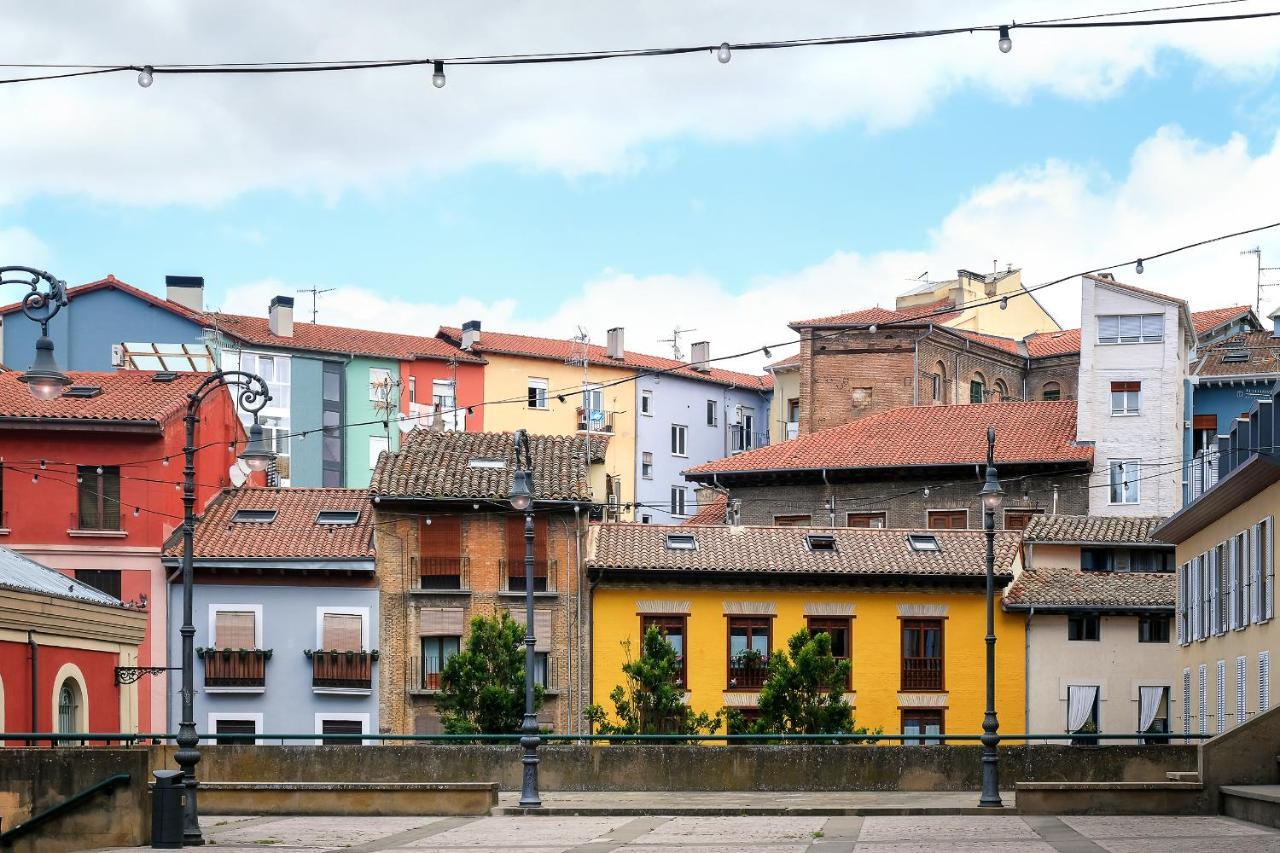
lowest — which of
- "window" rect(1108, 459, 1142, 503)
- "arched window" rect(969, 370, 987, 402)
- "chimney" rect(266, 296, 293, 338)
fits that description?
"window" rect(1108, 459, 1142, 503)

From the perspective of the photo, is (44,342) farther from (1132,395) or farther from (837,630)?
(1132,395)

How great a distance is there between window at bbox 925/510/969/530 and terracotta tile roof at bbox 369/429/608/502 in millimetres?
13813

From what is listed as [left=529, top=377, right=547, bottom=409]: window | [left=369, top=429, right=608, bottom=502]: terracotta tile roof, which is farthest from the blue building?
[left=529, top=377, right=547, bottom=409]: window

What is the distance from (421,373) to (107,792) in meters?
62.1

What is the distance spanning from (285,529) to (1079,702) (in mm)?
21929

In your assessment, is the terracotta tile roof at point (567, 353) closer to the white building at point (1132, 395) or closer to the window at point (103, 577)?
the white building at point (1132, 395)

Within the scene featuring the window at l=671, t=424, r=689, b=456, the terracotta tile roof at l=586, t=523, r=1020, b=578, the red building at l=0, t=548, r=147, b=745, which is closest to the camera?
the red building at l=0, t=548, r=147, b=745

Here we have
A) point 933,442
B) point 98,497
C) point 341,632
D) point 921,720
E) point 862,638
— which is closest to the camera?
point 341,632

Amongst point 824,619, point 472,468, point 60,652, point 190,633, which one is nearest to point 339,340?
point 472,468

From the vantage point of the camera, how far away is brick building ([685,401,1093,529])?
64062 millimetres

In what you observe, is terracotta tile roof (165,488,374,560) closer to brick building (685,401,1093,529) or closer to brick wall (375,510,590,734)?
brick wall (375,510,590,734)

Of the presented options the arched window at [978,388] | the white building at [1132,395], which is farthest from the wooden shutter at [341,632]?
the arched window at [978,388]

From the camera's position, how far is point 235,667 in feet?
170

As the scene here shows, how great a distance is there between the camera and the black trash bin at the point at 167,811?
2455 cm
